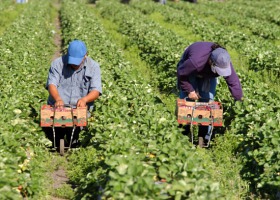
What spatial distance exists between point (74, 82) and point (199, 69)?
67.5 inches

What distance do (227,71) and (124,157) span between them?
216 centimetres

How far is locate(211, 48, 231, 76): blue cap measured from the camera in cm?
597

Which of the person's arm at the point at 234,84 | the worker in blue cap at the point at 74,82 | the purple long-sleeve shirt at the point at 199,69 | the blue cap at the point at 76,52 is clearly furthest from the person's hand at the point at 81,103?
the person's arm at the point at 234,84

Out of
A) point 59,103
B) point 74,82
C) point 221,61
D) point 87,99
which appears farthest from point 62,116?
point 221,61

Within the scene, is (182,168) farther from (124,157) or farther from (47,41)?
(47,41)

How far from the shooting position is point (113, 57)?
35.8 ft

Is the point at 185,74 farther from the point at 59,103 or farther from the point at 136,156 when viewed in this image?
the point at 136,156

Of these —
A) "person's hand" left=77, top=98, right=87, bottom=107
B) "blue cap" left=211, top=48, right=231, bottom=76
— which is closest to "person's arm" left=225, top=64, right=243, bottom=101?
"blue cap" left=211, top=48, right=231, bottom=76

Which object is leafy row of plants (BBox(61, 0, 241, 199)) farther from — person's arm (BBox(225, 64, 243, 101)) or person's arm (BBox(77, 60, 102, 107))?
person's arm (BBox(225, 64, 243, 101))

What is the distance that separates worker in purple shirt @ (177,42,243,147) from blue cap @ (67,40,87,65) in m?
1.34

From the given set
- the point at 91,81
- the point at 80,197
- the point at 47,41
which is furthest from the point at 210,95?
the point at 47,41

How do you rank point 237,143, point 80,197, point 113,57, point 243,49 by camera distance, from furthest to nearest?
point 243,49
point 113,57
point 237,143
point 80,197

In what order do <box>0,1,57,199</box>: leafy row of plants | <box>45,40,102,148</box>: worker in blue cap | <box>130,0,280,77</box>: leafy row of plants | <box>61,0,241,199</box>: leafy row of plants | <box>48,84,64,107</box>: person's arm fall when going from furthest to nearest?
<box>130,0,280,77</box>: leafy row of plants < <box>45,40,102,148</box>: worker in blue cap < <box>48,84,64,107</box>: person's arm < <box>0,1,57,199</box>: leafy row of plants < <box>61,0,241,199</box>: leafy row of plants

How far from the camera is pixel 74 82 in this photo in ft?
21.8
